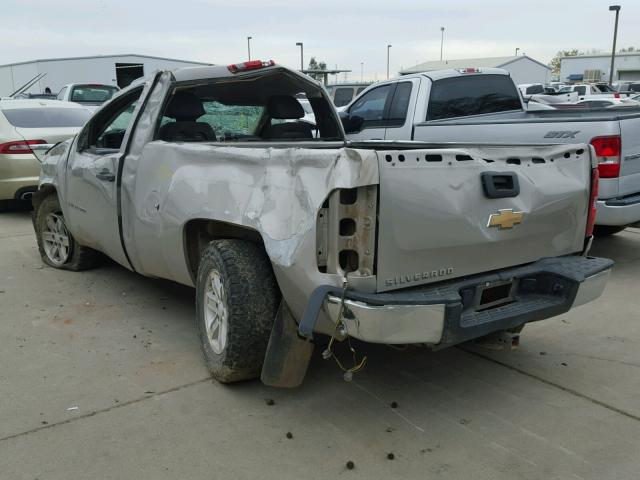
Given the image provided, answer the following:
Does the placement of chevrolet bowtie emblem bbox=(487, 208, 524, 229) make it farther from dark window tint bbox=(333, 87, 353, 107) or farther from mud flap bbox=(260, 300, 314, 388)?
dark window tint bbox=(333, 87, 353, 107)

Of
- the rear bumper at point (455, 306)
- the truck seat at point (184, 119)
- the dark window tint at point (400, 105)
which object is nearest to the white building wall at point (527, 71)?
the dark window tint at point (400, 105)

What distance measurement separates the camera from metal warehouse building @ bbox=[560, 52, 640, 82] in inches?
2539

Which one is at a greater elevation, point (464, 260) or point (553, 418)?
point (464, 260)

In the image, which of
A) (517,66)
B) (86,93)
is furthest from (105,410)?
(517,66)

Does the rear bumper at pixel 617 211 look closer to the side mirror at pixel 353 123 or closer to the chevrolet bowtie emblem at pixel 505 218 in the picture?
the side mirror at pixel 353 123

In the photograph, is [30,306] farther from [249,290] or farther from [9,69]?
[9,69]

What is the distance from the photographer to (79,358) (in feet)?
13.2

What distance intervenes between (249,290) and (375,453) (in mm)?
1039

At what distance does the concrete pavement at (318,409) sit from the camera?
2.85 m

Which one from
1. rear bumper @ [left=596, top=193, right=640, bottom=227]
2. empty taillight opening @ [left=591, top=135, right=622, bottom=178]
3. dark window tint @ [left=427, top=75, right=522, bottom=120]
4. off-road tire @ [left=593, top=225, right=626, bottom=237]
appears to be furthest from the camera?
dark window tint @ [left=427, top=75, right=522, bottom=120]

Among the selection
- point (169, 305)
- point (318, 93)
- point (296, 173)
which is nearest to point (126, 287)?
point (169, 305)

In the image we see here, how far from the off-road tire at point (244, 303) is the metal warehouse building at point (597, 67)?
6754 cm

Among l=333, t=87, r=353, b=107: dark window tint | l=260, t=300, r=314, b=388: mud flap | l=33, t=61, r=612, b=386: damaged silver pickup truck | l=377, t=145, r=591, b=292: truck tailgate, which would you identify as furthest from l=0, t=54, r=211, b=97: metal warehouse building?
l=260, t=300, r=314, b=388: mud flap

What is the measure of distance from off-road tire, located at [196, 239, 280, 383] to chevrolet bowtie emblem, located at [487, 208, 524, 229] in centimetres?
119
